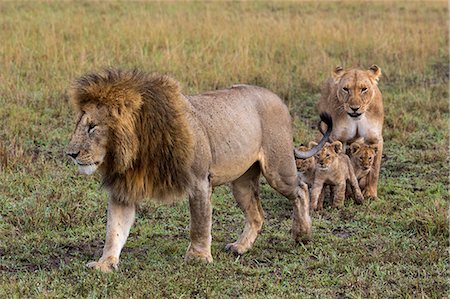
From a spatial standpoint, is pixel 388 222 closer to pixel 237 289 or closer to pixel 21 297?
pixel 237 289

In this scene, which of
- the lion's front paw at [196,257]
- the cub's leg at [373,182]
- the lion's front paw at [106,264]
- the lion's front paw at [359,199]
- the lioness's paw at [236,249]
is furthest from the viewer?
the cub's leg at [373,182]

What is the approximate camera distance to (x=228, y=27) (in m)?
11.9

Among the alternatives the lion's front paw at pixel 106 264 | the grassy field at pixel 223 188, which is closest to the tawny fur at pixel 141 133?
the lion's front paw at pixel 106 264

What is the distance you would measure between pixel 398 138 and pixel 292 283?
374cm

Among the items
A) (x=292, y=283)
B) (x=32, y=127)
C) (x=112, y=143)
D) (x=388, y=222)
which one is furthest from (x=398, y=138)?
(x=112, y=143)

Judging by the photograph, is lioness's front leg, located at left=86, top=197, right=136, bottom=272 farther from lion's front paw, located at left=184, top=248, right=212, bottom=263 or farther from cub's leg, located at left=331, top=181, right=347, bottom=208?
cub's leg, located at left=331, top=181, right=347, bottom=208

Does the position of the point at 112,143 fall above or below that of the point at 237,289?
above

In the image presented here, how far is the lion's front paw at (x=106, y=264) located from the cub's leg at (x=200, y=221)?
0.40 metres

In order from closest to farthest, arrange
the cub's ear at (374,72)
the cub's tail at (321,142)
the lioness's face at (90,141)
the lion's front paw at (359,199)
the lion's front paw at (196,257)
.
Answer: the lioness's face at (90,141) < the lion's front paw at (196,257) < the cub's tail at (321,142) < the lion's front paw at (359,199) < the cub's ear at (374,72)

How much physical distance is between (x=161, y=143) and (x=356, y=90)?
2.58m

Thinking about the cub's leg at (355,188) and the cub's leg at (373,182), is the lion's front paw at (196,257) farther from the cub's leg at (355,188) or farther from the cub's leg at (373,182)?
the cub's leg at (373,182)

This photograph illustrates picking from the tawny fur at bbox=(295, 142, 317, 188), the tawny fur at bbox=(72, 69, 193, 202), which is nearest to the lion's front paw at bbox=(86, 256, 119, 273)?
the tawny fur at bbox=(72, 69, 193, 202)

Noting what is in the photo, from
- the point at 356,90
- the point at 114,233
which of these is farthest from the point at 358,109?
the point at 114,233

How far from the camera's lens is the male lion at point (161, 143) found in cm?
412
